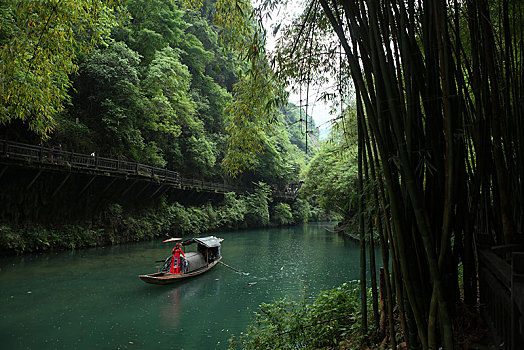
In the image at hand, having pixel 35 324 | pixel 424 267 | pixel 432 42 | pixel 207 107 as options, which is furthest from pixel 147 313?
pixel 207 107

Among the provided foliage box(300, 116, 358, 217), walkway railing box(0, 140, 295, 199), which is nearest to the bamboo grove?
foliage box(300, 116, 358, 217)

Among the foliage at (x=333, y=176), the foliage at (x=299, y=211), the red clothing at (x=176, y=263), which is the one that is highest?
the foliage at (x=333, y=176)

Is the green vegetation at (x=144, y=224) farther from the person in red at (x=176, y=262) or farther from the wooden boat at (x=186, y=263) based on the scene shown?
the person in red at (x=176, y=262)

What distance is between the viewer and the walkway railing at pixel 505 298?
97cm

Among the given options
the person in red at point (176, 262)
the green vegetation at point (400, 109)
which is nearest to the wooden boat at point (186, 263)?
the person in red at point (176, 262)

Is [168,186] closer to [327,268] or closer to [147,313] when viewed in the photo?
[327,268]

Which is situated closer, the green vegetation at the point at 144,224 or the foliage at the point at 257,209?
the green vegetation at the point at 144,224

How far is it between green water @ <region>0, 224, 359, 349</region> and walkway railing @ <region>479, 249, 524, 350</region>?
8.29 feet

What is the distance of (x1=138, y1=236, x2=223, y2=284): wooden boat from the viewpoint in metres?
7.20

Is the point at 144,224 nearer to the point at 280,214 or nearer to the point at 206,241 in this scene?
the point at 206,241

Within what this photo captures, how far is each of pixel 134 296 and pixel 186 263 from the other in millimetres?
1572

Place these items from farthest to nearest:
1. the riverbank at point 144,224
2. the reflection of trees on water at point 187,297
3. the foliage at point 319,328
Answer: the riverbank at point 144,224, the reflection of trees on water at point 187,297, the foliage at point 319,328

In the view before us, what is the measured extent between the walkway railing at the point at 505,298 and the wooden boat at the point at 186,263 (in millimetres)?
6402

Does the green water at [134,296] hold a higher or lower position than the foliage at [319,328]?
lower
